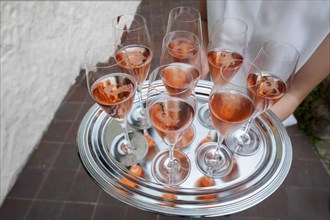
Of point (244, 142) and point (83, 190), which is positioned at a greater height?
point (244, 142)

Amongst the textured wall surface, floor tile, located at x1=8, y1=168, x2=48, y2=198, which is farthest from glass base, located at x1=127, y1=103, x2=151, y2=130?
floor tile, located at x1=8, y1=168, x2=48, y2=198

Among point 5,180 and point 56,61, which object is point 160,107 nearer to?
point 5,180

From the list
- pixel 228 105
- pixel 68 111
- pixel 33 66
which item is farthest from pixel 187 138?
pixel 68 111

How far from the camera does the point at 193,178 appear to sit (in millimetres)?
787

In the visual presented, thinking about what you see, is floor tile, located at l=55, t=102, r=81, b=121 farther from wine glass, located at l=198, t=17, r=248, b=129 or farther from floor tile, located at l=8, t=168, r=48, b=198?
wine glass, located at l=198, t=17, r=248, b=129

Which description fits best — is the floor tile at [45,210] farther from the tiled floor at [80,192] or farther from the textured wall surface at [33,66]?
the textured wall surface at [33,66]

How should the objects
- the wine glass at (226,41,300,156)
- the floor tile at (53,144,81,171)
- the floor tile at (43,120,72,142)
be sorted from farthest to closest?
the floor tile at (43,120,72,142) → the floor tile at (53,144,81,171) → the wine glass at (226,41,300,156)

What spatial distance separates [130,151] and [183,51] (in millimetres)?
320

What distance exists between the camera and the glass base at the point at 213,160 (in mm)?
801

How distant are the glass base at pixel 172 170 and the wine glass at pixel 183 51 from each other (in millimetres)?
47

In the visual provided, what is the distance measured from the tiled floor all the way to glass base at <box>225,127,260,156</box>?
607mm

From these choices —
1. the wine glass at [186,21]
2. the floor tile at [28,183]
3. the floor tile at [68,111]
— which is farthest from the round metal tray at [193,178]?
the floor tile at [68,111]

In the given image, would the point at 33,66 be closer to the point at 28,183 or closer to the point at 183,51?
the point at 28,183

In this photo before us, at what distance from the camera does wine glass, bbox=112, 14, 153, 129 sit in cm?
85
